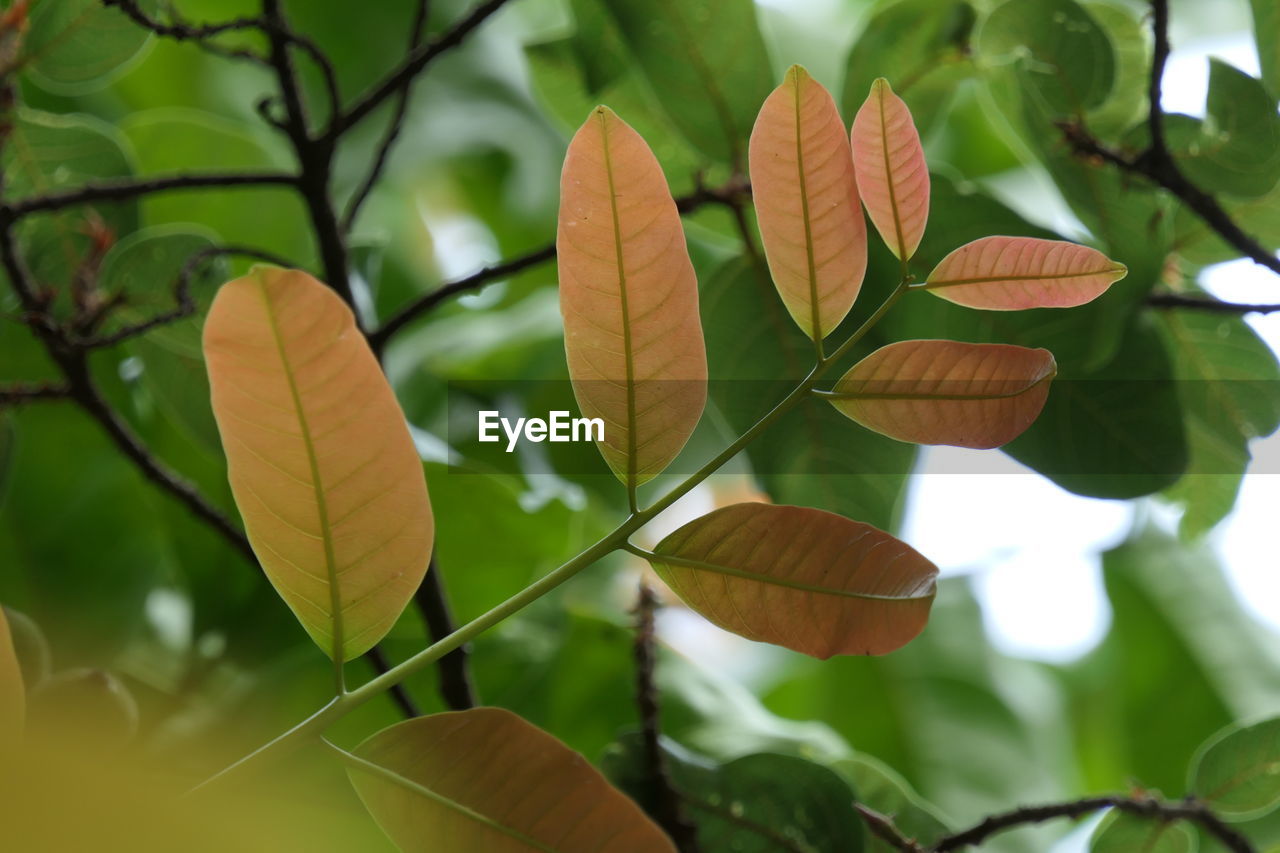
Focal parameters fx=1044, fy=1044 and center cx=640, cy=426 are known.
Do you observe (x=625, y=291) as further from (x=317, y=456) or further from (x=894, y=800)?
(x=894, y=800)

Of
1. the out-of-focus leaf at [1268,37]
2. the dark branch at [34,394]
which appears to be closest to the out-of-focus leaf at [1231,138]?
the out-of-focus leaf at [1268,37]

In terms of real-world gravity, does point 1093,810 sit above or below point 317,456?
below

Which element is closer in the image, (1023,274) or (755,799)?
(1023,274)

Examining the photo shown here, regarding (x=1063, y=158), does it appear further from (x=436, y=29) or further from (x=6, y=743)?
Answer: (x=436, y=29)

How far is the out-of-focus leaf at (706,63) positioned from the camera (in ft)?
1.21

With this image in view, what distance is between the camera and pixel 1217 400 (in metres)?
0.37

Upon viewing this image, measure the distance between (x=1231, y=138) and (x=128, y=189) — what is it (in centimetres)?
34

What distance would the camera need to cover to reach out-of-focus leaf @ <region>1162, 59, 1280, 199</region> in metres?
0.31

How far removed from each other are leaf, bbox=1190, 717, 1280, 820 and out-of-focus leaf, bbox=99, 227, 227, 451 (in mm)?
349

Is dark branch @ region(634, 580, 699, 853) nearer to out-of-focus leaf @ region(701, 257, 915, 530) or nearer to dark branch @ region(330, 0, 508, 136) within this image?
out-of-focus leaf @ region(701, 257, 915, 530)

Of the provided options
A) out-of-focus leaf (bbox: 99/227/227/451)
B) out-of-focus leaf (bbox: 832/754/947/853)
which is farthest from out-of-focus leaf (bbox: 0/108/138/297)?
out-of-focus leaf (bbox: 832/754/947/853)

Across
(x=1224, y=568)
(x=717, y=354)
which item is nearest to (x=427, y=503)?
(x=717, y=354)

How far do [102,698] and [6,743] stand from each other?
3.7 inches

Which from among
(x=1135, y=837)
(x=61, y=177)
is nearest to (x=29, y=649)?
(x=61, y=177)
